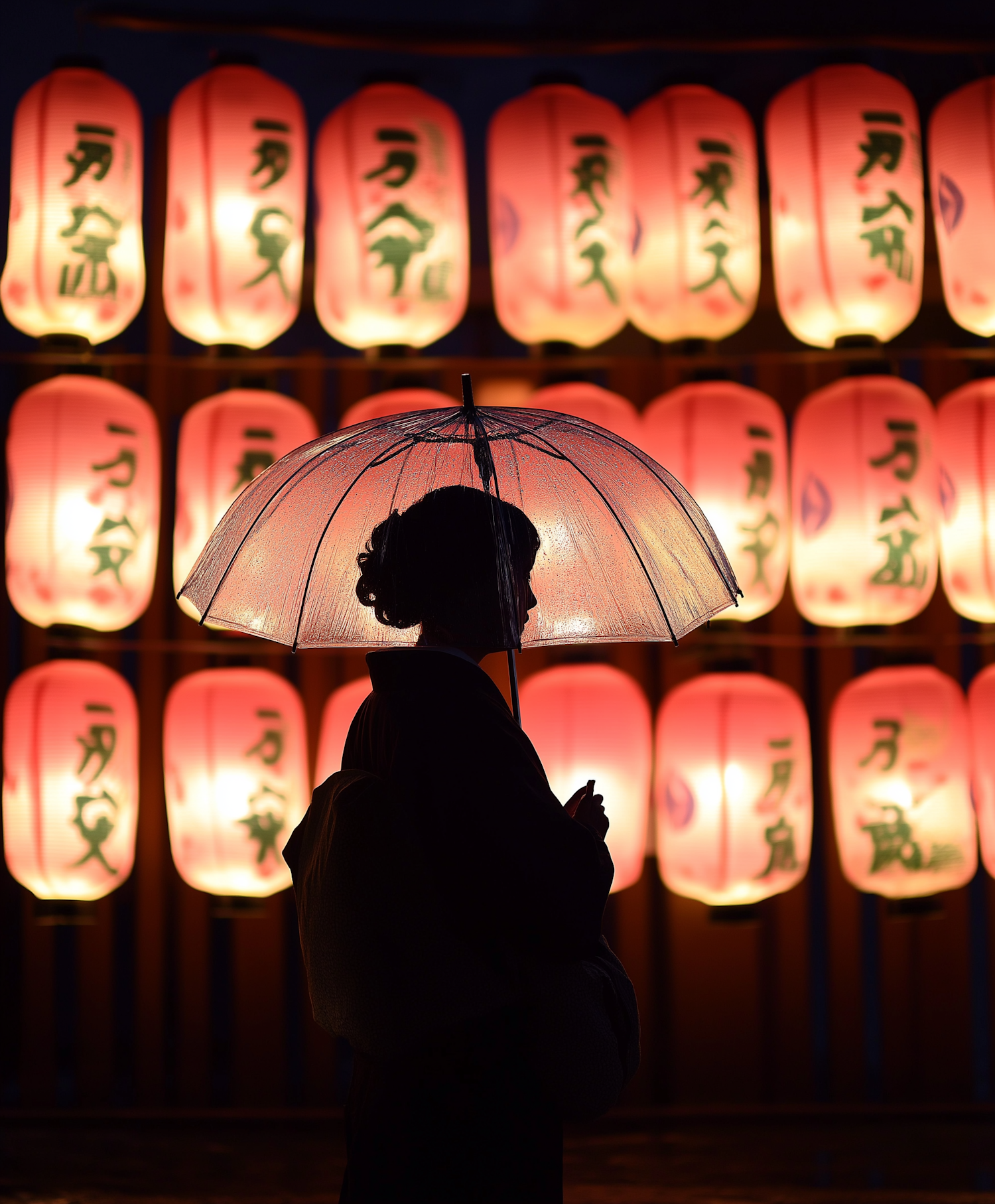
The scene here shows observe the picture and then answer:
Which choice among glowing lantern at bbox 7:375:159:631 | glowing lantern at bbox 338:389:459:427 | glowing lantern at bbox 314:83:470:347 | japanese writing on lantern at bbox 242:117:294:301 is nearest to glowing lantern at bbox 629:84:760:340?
glowing lantern at bbox 314:83:470:347

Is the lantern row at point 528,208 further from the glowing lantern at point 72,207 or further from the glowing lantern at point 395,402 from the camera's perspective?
the glowing lantern at point 395,402

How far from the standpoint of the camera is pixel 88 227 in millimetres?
3777

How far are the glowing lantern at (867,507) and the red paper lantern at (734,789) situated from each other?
365 mm

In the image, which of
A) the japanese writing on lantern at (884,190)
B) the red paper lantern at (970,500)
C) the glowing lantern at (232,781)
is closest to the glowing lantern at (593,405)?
the japanese writing on lantern at (884,190)

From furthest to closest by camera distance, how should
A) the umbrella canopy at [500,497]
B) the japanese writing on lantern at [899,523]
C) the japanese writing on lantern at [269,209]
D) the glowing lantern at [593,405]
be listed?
the glowing lantern at [593,405]
the japanese writing on lantern at [269,209]
the japanese writing on lantern at [899,523]
the umbrella canopy at [500,497]

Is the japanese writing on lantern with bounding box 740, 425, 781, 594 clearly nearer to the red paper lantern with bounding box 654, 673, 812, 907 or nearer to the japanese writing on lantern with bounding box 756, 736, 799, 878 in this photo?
the red paper lantern with bounding box 654, 673, 812, 907

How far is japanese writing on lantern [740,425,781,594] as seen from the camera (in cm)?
372

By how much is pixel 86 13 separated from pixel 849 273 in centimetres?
282

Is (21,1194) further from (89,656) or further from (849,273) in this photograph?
(849,273)

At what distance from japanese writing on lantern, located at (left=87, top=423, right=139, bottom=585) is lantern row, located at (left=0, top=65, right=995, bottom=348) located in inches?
Result: 19.3

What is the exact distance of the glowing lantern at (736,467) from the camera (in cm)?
371

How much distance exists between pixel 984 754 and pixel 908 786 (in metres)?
0.39

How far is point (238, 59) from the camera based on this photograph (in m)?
3.83

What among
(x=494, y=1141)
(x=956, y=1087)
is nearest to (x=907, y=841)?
(x=956, y=1087)
